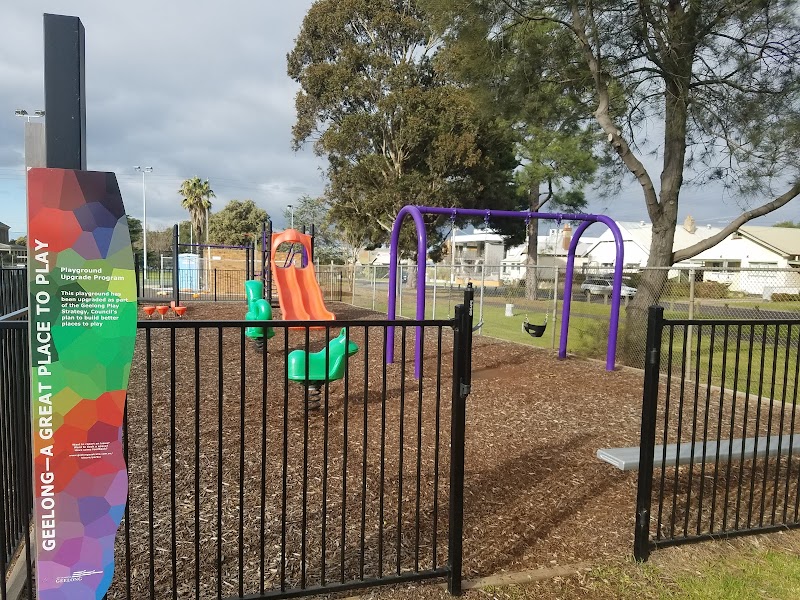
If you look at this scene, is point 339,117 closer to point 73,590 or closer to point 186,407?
point 186,407

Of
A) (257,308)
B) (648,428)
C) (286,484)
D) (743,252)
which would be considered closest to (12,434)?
(286,484)

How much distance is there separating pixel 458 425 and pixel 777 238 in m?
50.7

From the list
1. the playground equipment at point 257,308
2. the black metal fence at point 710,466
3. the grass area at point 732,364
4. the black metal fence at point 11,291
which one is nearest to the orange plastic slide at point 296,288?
the playground equipment at point 257,308

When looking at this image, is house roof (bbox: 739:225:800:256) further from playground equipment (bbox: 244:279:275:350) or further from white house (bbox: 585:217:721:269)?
playground equipment (bbox: 244:279:275:350)

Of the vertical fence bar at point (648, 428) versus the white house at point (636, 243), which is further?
the white house at point (636, 243)

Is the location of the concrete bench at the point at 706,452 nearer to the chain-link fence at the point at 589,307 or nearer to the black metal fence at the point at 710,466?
the black metal fence at the point at 710,466

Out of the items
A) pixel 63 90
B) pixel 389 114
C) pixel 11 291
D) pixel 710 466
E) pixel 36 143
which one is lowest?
pixel 710 466

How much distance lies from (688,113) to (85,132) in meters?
10.3

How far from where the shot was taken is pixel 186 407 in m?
5.80

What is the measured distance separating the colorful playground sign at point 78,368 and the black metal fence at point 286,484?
0.64ft

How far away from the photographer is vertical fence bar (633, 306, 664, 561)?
9.58ft

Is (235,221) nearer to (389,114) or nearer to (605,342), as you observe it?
(389,114)

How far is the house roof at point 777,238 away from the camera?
39375 millimetres

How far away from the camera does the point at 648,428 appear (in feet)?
9.78
